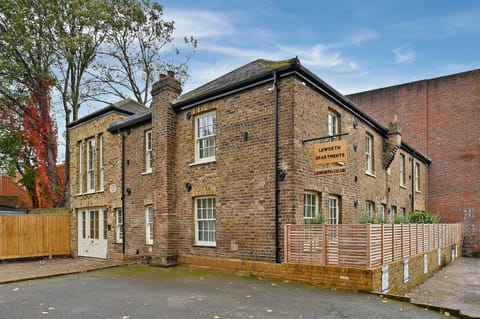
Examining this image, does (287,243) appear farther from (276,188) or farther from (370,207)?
(370,207)

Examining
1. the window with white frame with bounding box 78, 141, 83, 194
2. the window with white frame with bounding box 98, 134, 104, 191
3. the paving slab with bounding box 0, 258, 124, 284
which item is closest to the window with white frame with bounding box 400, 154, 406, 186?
the paving slab with bounding box 0, 258, 124, 284

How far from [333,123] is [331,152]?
3480 millimetres

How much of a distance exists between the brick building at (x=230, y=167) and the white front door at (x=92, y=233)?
0.05 m

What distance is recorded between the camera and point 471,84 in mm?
22031

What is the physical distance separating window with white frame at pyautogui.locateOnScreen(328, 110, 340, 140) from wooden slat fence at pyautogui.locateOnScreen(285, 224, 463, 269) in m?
3.85

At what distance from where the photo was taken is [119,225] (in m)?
15.4

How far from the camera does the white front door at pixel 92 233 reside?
53.3 ft

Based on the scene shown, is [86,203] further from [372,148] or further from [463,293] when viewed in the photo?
[463,293]

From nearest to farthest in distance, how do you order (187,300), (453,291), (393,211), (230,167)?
(187,300) → (453,291) → (230,167) → (393,211)

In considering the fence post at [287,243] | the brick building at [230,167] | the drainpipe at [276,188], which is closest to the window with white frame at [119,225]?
the brick building at [230,167]

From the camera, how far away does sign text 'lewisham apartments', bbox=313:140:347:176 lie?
9.17m

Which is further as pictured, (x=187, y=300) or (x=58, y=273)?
(x=58, y=273)

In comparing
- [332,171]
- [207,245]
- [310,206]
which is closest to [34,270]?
[207,245]

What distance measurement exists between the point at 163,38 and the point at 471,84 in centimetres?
2154
